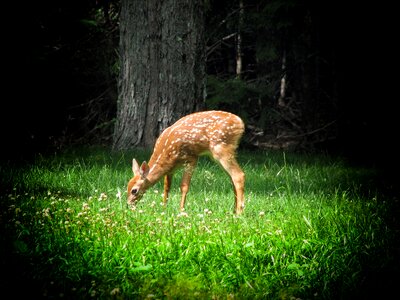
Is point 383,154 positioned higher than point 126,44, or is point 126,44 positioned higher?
point 126,44

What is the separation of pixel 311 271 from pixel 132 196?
2518 millimetres

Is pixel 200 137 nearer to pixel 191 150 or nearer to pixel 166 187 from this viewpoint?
pixel 191 150

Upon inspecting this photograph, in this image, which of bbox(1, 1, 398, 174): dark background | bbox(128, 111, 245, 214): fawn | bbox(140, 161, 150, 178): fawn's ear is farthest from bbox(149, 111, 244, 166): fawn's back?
bbox(1, 1, 398, 174): dark background

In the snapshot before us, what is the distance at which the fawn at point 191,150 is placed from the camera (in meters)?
6.30

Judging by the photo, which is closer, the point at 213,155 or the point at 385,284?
the point at 385,284

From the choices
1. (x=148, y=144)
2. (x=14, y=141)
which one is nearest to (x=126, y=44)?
(x=148, y=144)

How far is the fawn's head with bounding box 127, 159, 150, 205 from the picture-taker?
6.37 m

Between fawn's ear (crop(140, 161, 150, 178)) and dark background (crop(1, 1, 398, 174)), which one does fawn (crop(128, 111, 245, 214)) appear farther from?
dark background (crop(1, 1, 398, 174))

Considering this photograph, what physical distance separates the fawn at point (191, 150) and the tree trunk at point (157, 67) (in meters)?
4.04

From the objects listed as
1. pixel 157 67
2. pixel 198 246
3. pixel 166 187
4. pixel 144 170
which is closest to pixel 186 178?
pixel 166 187

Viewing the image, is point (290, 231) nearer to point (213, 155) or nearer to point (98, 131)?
point (213, 155)

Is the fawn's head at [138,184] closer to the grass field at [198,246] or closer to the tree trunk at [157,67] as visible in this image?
the grass field at [198,246]

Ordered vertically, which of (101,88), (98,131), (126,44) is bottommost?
(98,131)

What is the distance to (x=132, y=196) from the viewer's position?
251 inches
